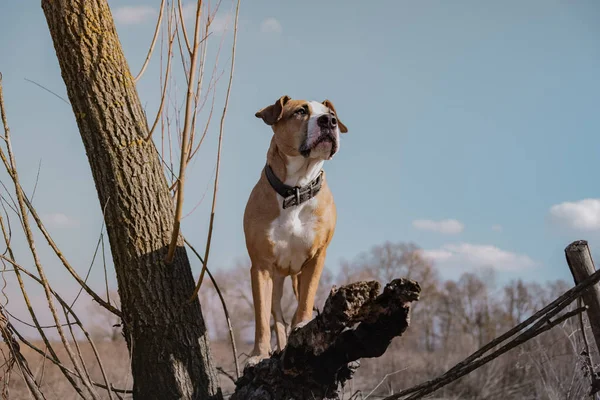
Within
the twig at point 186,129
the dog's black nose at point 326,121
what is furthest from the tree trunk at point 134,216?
the dog's black nose at point 326,121

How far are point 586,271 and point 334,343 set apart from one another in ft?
4.15

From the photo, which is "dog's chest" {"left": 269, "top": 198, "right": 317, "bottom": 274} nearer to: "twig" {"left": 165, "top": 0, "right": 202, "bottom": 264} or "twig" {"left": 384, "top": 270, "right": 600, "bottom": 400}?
"twig" {"left": 165, "top": 0, "right": 202, "bottom": 264}

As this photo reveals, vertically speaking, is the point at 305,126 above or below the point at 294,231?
above

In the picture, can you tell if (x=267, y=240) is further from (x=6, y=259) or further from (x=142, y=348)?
(x=6, y=259)

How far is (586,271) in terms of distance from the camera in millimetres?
2969

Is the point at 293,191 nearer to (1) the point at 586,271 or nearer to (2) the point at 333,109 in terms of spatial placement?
(2) the point at 333,109

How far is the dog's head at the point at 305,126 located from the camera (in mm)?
3871

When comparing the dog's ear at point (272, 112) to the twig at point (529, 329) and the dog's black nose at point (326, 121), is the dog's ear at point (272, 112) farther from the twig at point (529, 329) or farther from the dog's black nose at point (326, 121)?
the twig at point (529, 329)

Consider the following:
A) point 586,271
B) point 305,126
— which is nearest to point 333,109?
point 305,126

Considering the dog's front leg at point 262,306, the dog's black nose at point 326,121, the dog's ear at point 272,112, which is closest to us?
the dog's black nose at point 326,121

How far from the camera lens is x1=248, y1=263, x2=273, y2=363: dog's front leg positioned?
3.98 metres

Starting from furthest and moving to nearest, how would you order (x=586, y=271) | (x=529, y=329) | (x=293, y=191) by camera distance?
(x=293, y=191), (x=586, y=271), (x=529, y=329)

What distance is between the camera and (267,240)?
4.04 metres

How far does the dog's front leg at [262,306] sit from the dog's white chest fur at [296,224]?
15 centimetres
